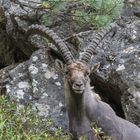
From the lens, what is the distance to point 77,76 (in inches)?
374

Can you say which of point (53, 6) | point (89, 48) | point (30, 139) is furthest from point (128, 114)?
point (30, 139)

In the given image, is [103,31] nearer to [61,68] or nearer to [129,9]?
[61,68]

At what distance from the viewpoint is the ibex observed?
9.74 meters

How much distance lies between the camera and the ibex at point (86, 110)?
9745mm

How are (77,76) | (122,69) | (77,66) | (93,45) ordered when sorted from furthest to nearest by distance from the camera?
(122,69) → (93,45) → (77,66) → (77,76)

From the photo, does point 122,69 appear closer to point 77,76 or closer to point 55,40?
point 55,40

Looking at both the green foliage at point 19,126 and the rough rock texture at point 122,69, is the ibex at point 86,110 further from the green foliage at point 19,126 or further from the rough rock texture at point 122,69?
the green foliage at point 19,126

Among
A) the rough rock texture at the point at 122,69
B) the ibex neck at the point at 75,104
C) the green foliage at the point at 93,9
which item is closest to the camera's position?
the green foliage at the point at 93,9

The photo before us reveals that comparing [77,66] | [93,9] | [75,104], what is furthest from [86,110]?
[93,9]

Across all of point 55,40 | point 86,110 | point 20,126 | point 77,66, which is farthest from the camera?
point 55,40

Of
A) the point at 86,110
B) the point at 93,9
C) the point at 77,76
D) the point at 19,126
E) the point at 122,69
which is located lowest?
the point at 86,110

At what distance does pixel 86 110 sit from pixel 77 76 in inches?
37.0

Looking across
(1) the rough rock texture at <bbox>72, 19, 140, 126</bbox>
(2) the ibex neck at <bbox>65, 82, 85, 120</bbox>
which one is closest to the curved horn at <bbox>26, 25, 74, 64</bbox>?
(2) the ibex neck at <bbox>65, 82, 85, 120</bbox>

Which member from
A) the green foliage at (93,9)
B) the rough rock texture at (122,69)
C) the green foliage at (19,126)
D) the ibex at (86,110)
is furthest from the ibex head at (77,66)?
the green foliage at (19,126)
